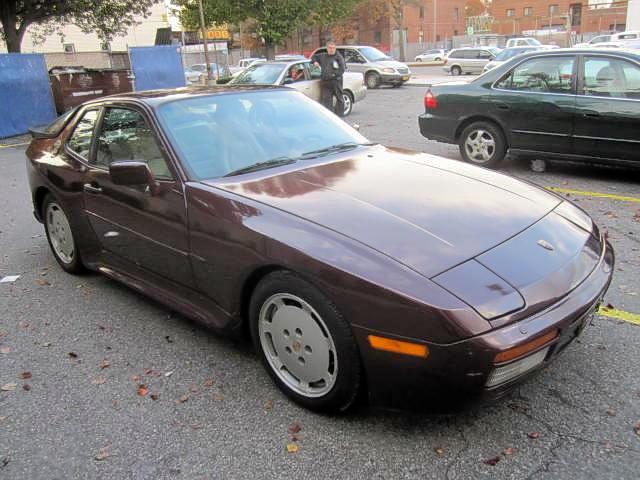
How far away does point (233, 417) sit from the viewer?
109 inches

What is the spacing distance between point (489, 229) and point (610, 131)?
4651 mm

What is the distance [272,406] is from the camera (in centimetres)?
283

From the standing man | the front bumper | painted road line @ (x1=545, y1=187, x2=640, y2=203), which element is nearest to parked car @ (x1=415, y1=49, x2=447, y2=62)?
the standing man

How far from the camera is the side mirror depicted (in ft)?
10.6

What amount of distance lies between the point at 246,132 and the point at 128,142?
81 cm

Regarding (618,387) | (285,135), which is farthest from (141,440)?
(618,387)

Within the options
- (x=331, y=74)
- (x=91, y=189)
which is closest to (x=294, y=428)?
→ (x=91, y=189)

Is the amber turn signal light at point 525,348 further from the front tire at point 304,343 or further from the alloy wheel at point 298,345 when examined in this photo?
the alloy wheel at point 298,345

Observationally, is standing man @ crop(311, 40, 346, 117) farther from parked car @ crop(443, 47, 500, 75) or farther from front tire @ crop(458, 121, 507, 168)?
parked car @ crop(443, 47, 500, 75)

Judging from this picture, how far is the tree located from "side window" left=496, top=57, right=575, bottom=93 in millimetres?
15294

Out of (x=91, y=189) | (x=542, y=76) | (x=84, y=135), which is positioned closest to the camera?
(x=91, y=189)

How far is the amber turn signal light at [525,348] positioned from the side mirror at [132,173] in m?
2.16

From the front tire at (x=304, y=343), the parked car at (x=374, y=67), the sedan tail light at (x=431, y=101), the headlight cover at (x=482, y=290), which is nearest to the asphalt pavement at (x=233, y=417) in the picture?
the front tire at (x=304, y=343)

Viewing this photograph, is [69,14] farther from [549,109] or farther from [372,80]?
[549,109]
